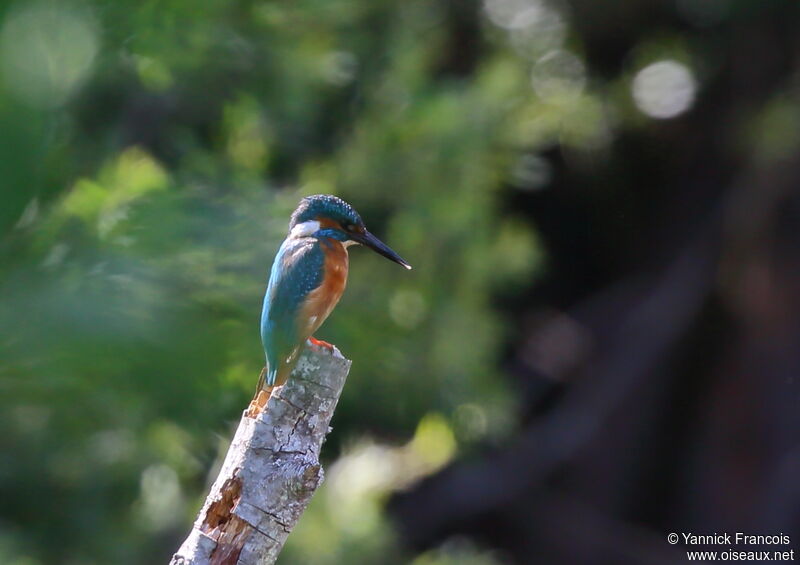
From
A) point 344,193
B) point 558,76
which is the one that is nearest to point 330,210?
point 344,193

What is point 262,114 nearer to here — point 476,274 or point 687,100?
point 476,274

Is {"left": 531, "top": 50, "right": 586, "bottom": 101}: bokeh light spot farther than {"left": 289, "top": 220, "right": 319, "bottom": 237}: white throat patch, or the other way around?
{"left": 531, "top": 50, "right": 586, "bottom": 101}: bokeh light spot

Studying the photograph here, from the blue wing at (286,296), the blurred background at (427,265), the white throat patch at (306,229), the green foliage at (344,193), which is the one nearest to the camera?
the blurred background at (427,265)

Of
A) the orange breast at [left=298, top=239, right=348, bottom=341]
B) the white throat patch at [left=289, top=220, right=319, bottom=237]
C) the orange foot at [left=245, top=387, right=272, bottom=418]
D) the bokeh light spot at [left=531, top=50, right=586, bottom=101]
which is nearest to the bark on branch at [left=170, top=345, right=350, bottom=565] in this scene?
the orange foot at [left=245, top=387, right=272, bottom=418]

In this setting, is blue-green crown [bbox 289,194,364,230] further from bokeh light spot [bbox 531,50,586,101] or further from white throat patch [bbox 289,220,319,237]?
bokeh light spot [bbox 531,50,586,101]

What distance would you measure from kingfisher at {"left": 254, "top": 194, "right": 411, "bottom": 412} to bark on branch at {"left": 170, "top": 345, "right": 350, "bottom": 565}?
59 mm

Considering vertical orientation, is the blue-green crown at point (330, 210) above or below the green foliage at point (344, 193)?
below

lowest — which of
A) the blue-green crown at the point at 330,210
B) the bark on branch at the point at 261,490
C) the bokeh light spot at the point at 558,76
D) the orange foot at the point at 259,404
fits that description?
the bark on branch at the point at 261,490

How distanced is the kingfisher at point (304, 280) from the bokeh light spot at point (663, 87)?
2199 millimetres

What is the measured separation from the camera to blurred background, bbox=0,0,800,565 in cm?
61

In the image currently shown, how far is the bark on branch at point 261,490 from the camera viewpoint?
0.95 m

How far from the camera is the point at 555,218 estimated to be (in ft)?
12.4

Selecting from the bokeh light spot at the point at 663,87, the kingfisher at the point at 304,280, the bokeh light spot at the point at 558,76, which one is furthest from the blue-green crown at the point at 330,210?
the bokeh light spot at the point at 663,87

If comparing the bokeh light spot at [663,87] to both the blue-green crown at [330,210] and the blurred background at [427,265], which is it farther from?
the blue-green crown at [330,210]
